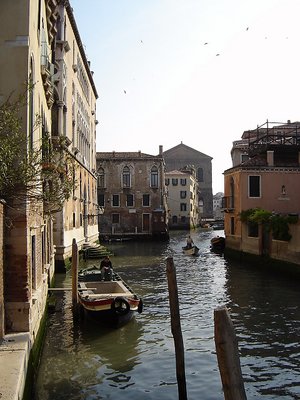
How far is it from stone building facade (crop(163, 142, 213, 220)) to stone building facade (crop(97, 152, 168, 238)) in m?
30.1

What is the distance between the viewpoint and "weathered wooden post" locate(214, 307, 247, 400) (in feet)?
12.6

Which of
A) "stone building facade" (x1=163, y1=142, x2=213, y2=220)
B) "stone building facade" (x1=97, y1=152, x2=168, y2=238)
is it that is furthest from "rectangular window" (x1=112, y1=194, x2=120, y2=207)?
"stone building facade" (x1=163, y1=142, x2=213, y2=220)

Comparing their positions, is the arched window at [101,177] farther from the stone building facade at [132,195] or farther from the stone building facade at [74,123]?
the stone building facade at [74,123]

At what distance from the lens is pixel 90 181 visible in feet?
99.1

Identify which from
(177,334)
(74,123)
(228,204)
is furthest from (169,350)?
(228,204)

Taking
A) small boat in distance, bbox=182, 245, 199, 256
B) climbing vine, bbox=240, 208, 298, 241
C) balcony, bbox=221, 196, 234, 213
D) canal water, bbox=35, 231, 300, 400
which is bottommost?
canal water, bbox=35, 231, 300, 400

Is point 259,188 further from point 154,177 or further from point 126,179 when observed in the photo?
point 126,179

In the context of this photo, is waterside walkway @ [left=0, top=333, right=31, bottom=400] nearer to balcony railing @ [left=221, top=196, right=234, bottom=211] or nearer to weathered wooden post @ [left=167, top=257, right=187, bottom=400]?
weathered wooden post @ [left=167, top=257, right=187, bottom=400]

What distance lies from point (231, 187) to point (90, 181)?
8457 mm

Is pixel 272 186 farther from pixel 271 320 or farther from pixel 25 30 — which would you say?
pixel 25 30

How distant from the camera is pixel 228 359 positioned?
3887 millimetres

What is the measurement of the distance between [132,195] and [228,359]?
125ft

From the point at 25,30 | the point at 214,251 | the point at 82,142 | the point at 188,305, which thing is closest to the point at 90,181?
the point at 82,142

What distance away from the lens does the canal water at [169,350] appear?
7066 millimetres
